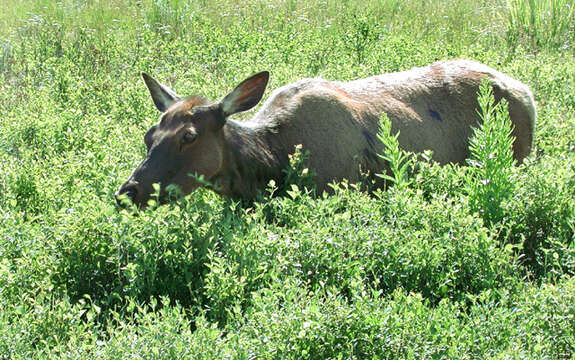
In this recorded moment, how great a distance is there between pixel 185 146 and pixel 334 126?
162 cm

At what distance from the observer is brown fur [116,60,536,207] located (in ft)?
21.1

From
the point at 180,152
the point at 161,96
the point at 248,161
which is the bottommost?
the point at 248,161

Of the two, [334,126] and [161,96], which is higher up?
[161,96]

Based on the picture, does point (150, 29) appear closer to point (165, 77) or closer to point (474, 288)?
point (165, 77)

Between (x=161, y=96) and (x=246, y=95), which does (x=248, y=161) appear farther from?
(x=161, y=96)

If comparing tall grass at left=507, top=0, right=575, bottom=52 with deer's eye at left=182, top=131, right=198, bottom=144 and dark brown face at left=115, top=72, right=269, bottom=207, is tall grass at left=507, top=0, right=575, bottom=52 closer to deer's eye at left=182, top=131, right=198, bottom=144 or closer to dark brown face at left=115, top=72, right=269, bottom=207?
dark brown face at left=115, top=72, right=269, bottom=207

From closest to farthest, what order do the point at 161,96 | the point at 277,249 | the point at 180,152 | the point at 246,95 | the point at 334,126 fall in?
the point at 277,249
the point at 180,152
the point at 246,95
the point at 161,96
the point at 334,126

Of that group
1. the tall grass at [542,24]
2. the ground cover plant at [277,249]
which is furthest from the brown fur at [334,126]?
the tall grass at [542,24]

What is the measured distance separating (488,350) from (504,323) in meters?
0.23

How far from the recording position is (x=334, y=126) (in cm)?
722

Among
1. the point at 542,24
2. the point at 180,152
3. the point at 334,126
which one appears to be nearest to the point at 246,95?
the point at 180,152

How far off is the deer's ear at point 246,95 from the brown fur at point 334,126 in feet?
0.04

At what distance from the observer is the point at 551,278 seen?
5547 mm

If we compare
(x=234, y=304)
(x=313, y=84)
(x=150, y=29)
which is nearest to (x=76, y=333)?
(x=234, y=304)
